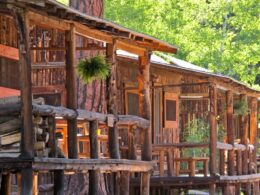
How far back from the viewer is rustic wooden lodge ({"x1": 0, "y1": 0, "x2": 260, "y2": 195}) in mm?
15367

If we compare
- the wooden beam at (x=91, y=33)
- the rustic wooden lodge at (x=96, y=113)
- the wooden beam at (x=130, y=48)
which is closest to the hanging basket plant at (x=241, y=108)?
the rustic wooden lodge at (x=96, y=113)

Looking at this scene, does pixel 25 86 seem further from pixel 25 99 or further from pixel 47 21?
pixel 47 21

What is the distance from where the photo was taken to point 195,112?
34312 mm

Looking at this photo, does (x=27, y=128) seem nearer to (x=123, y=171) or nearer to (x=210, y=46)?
(x=123, y=171)

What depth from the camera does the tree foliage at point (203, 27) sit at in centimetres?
4038

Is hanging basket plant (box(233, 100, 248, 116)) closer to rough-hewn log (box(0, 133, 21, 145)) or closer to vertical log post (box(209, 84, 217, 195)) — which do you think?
vertical log post (box(209, 84, 217, 195))

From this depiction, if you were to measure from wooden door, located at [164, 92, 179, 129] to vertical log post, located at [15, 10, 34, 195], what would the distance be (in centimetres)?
1465

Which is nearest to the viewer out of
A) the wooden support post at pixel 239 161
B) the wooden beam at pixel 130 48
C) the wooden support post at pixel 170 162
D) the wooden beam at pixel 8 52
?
the wooden beam at pixel 130 48

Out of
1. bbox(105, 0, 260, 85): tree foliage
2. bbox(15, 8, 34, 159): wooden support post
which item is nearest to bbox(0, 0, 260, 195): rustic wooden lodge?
bbox(15, 8, 34, 159): wooden support post

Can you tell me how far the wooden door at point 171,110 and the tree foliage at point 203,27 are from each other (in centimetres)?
999

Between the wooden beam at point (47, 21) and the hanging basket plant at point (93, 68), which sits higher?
the wooden beam at point (47, 21)

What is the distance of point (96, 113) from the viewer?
18141mm

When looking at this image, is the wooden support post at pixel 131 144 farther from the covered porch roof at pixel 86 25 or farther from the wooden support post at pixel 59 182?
the wooden support post at pixel 59 182

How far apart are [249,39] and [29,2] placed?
2807cm
